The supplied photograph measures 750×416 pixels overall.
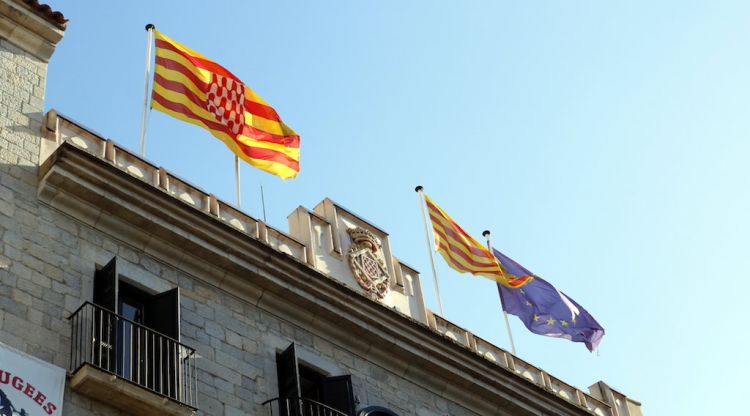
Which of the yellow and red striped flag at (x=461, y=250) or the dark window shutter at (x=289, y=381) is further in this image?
the yellow and red striped flag at (x=461, y=250)

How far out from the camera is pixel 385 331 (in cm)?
2316

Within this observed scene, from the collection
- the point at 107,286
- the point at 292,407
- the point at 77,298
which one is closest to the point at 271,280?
the point at 292,407

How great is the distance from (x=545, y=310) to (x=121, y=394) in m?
13.5

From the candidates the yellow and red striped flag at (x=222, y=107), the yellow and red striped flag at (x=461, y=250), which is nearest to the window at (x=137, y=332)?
the yellow and red striped flag at (x=222, y=107)

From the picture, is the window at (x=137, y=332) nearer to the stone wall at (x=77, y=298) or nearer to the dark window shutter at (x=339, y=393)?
the stone wall at (x=77, y=298)

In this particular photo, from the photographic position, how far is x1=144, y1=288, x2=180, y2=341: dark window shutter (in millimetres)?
19406

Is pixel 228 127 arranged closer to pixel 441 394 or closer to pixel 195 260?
pixel 195 260

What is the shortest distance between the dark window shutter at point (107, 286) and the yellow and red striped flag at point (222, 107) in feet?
15.7

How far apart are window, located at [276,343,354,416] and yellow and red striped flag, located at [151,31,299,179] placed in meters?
4.81

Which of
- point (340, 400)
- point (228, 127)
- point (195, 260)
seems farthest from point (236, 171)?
point (340, 400)

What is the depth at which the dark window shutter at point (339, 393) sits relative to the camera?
69.3ft

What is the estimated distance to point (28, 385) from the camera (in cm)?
1698

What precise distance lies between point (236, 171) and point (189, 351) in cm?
563

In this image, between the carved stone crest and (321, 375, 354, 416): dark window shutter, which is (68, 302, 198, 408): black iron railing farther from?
the carved stone crest
